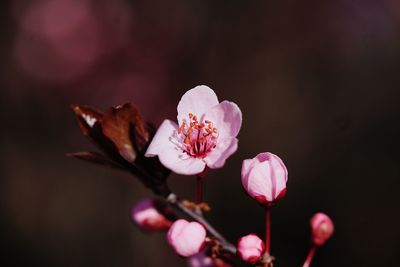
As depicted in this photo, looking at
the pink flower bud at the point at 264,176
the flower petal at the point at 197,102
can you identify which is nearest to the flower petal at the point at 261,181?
the pink flower bud at the point at 264,176

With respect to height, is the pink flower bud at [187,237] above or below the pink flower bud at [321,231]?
below

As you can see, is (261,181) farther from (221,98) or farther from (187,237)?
(221,98)

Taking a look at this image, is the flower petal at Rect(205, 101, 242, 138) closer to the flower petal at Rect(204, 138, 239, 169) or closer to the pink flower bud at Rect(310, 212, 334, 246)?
the flower petal at Rect(204, 138, 239, 169)

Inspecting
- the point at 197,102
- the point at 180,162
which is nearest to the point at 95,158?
the point at 180,162

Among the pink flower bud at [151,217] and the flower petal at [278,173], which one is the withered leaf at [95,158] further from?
the flower petal at [278,173]

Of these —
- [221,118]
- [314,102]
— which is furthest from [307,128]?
[221,118]
